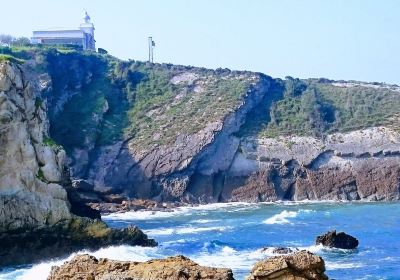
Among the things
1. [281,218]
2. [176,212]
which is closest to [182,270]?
[281,218]

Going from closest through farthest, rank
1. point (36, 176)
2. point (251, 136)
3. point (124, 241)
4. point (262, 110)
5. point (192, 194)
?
point (36, 176), point (124, 241), point (192, 194), point (251, 136), point (262, 110)

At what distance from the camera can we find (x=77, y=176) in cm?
7675

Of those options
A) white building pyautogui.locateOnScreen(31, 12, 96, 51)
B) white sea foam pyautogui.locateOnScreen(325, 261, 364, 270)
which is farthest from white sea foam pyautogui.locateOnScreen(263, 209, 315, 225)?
white building pyautogui.locateOnScreen(31, 12, 96, 51)

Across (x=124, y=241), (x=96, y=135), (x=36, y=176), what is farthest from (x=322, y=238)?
(x=96, y=135)

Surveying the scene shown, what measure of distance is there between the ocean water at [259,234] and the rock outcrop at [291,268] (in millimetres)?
18407

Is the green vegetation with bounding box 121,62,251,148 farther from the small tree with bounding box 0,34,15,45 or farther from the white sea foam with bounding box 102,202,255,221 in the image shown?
the small tree with bounding box 0,34,15,45

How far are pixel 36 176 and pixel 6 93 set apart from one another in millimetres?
4936

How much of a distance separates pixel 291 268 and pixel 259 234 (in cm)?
3746

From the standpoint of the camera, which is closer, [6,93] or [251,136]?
[6,93]

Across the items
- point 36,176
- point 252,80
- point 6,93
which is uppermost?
point 252,80

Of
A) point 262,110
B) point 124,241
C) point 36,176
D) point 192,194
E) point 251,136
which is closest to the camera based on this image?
point 36,176

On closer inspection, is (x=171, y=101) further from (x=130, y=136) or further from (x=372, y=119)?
(x=372, y=119)

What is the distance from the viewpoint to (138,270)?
13.9 meters

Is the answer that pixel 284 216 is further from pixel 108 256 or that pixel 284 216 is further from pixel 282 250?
pixel 108 256
